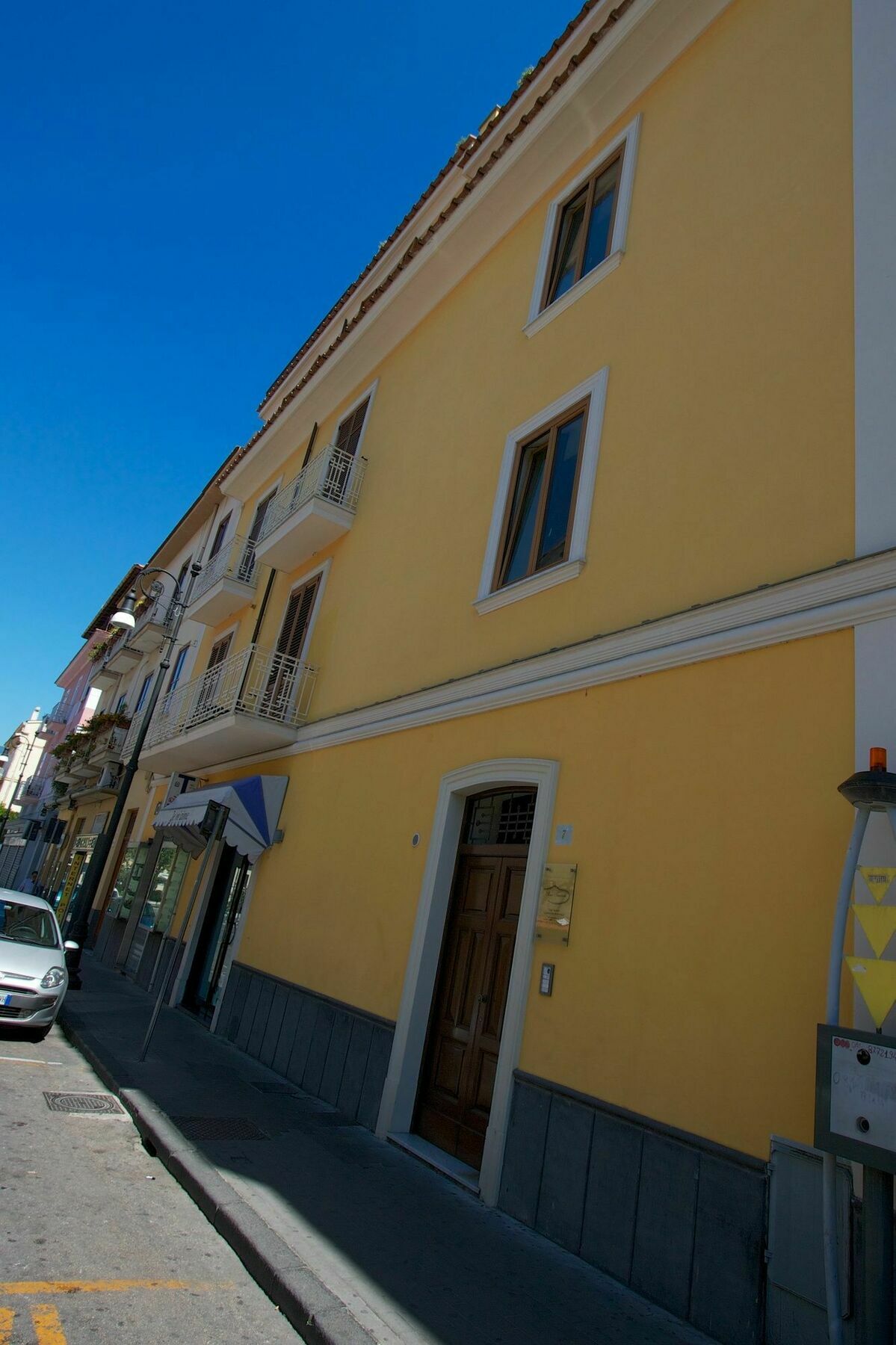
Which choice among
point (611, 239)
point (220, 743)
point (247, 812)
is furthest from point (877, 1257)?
point (220, 743)

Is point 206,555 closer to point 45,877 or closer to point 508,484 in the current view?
point 508,484

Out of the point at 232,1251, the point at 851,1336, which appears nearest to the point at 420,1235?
the point at 232,1251

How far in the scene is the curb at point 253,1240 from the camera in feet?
11.8

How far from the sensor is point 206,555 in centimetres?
2048

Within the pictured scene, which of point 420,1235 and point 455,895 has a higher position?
point 455,895

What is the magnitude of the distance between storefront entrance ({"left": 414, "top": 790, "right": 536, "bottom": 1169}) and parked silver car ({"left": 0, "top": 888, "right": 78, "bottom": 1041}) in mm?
4502

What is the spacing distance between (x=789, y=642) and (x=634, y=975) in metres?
2.24

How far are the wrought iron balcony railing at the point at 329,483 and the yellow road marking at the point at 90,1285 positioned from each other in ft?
30.6

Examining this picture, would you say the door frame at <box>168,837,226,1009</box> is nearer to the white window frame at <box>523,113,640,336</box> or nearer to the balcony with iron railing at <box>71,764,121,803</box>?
the white window frame at <box>523,113,640,336</box>

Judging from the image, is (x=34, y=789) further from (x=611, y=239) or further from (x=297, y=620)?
(x=611, y=239)

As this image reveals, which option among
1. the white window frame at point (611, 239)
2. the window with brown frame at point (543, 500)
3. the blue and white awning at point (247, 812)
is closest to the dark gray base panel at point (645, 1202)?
the window with brown frame at point (543, 500)

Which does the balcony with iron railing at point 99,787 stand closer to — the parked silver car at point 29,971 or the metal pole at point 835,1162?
the parked silver car at point 29,971

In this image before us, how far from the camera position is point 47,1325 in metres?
3.28

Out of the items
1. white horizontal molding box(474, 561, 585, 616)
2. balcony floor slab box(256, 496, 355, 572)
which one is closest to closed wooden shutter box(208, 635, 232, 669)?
balcony floor slab box(256, 496, 355, 572)
